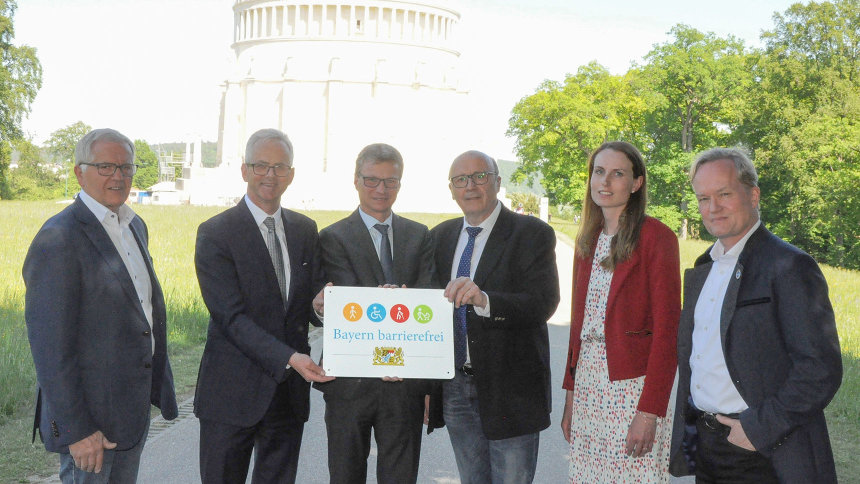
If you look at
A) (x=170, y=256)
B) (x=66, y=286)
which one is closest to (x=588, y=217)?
(x=66, y=286)

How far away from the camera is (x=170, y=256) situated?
869 inches

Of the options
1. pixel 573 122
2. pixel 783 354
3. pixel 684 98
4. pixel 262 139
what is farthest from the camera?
pixel 573 122

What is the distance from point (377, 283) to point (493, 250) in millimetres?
660

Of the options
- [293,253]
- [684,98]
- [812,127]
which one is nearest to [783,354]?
[293,253]

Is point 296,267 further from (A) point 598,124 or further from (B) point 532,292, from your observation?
(A) point 598,124

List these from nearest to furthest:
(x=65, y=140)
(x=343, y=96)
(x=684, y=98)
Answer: (x=684, y=98), (x=343, y=96), (x=65, y=140)

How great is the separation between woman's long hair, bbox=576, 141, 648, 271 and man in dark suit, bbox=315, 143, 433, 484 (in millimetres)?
862

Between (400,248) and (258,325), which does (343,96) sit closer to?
(400,248)

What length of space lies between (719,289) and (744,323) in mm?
245

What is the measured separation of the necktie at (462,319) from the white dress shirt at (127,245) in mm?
1629

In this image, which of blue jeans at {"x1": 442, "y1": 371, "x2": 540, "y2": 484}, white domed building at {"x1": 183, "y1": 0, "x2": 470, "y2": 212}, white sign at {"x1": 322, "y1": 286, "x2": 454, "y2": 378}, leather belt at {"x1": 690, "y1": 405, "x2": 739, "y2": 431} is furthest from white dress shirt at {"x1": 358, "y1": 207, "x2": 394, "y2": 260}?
white domed building at {"x1": 183, "y1": 0, "x2": 470, "y2": 212}

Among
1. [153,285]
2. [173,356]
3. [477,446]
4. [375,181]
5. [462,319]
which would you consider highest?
[375,181]

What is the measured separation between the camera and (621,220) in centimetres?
461

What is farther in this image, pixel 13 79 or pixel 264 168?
pixel 13 79
